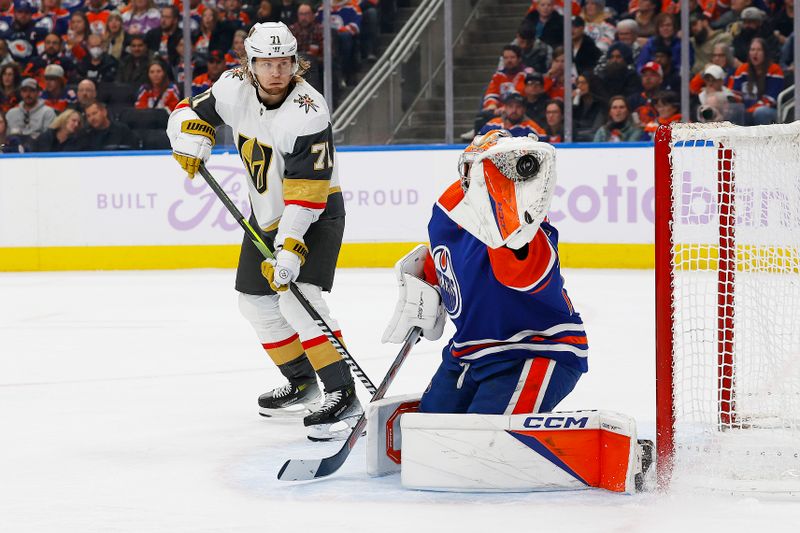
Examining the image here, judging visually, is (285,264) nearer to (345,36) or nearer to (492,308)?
(492,308)

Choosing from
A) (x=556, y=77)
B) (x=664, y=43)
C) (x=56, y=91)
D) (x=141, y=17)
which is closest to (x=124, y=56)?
(x=141, y=17)

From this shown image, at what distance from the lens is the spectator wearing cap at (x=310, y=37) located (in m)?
7.63

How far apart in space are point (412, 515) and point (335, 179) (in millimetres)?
1263

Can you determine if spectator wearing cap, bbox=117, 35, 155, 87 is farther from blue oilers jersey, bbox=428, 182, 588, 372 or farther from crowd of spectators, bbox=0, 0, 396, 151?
blue oilers jersey, bbox=428, 182, 588, 372

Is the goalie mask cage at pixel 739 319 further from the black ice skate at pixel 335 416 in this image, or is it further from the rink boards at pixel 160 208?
the rink boards at pixel 160 208

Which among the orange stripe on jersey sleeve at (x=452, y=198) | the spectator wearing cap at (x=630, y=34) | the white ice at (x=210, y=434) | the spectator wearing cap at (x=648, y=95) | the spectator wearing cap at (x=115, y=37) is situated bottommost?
the white ice at (x=210, y=434)

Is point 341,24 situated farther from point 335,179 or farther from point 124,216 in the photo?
point 335,179

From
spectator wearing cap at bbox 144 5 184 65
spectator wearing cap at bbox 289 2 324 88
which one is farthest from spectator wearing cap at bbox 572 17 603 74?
spectator wearing cap at bbox 144 5 184 65

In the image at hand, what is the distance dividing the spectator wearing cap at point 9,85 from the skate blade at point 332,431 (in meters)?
5.56

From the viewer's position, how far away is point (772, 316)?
2896 mm

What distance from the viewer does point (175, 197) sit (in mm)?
7418

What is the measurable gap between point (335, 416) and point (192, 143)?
833 millimetres

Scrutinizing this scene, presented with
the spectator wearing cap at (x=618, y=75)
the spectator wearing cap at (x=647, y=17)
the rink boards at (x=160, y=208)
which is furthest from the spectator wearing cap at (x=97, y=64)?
the spectator wearing cap at (x=647, y=17)

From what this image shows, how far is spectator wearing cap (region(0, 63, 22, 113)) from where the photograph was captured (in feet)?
26.4
